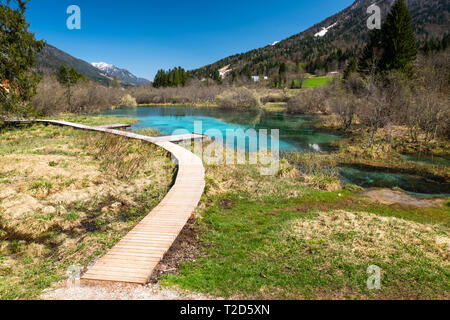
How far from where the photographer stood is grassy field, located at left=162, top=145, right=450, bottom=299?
4.51m

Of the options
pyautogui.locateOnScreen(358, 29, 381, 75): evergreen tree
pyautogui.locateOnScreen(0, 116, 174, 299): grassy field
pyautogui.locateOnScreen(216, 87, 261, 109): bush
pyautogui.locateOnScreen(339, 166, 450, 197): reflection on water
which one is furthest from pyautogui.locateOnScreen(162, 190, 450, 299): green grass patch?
pyautogui.locateOnScreen(216, 87, 261, 109): bush

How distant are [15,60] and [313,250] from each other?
2389cm

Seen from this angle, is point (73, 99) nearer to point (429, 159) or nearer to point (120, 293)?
point (120, 293)

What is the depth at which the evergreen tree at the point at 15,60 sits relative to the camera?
1817cm

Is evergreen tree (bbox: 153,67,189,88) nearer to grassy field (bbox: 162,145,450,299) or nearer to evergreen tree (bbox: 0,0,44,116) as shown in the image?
evergreen tree (bbox: 0,0,44,116)

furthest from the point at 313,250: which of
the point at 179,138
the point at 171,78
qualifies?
the point at 171,78

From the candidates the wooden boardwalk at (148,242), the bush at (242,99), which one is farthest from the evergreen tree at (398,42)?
the wooden boardwalk at (148,242)

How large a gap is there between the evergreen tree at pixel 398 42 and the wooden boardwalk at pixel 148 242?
34.2 meters

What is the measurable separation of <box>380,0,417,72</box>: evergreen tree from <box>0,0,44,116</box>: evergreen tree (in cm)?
3840

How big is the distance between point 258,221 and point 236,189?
315 centimetres

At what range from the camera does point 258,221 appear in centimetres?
759

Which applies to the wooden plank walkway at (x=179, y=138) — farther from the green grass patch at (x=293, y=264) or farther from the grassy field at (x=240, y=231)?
the green grass patch at (x=293, y=264)
